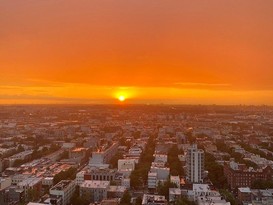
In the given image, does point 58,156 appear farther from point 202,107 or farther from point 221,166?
point 202,107

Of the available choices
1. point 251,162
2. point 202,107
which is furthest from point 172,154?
point 202,107

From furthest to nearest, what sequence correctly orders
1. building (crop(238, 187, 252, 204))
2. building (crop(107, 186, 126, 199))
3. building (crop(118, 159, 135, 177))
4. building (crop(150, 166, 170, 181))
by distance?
building (crop(118, 159, 135, 177)) → building (crop(150, 166, 170, 181)) → building (crop(107, 186, 126, 199)) → building (crop(238, 187, 252, 204))

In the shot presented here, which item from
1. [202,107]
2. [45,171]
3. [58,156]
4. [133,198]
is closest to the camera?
[133,198]

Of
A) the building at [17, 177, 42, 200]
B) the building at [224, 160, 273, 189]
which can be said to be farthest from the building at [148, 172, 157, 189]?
the building at [17, 177, 42, 200]

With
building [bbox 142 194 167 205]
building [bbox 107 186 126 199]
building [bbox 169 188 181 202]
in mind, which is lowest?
building [bbox 107 186 126 199]

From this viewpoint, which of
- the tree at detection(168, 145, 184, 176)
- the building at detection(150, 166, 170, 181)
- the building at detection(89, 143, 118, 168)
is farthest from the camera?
the building at detection(89, 143, 118, 168)

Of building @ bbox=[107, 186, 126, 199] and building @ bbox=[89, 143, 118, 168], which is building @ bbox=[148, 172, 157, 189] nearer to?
building @ bbox=[107, 186, 126, 199]

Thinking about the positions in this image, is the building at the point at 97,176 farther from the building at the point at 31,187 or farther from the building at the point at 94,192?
the building at the point at 94,192
